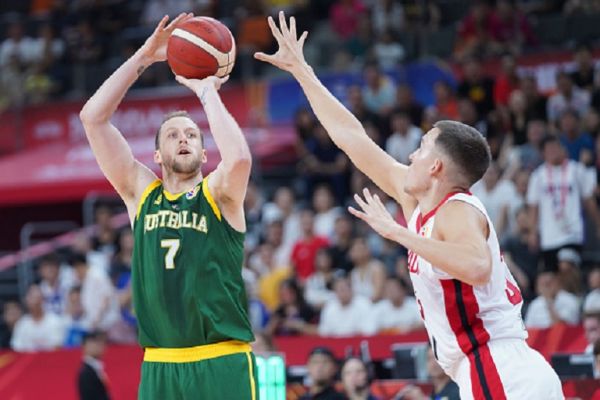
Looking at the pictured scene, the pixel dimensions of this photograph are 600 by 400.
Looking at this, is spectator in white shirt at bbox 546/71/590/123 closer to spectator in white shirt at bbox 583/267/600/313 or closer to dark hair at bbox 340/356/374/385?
spectator in white shirt at bbox 583/267/600/313

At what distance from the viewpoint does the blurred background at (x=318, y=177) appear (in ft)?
41.1

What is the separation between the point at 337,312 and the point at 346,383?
3174mm

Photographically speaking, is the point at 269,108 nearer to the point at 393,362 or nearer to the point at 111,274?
the point at 111,274

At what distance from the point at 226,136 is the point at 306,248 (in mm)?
8704

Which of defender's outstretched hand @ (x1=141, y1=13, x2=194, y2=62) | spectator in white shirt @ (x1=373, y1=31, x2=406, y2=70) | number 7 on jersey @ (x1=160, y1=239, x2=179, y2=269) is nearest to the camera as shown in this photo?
number 7 on jersey @ (x1=160, y1=239, x2=179, y2=269)

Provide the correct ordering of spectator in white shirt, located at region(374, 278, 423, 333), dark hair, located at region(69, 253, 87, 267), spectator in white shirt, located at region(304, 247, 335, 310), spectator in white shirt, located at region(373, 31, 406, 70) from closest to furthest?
1. spectator in white shirt, located at region(374, 278, 423, 333)
2. spectator in white shirt, located at region(304, 247, 335, 310)
3. dark hair, located at region(69, 253, 87, 267)
4. spectator in white shirt, located at region(373, 31, 406, 70)

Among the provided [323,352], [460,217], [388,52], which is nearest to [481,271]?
[460,217]

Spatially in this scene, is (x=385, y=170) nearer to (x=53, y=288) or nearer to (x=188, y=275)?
(x=188, y=275)

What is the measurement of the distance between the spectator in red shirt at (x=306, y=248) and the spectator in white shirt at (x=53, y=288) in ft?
12.2

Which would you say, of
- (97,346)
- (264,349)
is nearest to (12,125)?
(97,346)

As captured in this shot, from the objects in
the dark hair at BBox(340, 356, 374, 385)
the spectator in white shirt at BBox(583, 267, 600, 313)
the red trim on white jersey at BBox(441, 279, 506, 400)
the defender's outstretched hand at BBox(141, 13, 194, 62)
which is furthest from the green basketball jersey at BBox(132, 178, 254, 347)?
the spectator in white shirt at BBox(583, 267, 600, 313)

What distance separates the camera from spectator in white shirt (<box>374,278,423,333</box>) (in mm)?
13430

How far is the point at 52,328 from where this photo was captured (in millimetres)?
16016

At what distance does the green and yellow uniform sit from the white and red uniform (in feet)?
4.13
